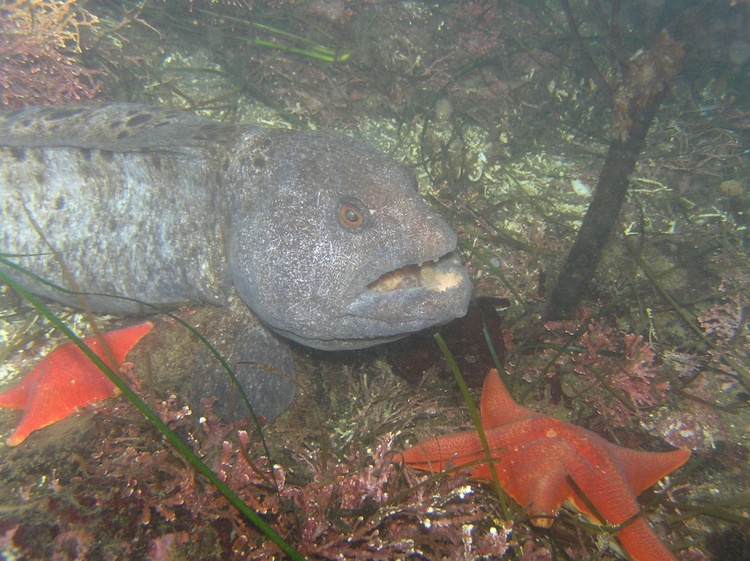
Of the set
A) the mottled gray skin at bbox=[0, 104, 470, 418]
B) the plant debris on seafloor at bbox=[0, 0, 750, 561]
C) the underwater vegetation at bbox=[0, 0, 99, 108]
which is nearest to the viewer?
the plant debris on seafloor at bbox=[0, 0, 750, 561]

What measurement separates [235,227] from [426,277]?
1757 mm

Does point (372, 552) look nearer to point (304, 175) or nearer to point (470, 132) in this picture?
point (304, 175)

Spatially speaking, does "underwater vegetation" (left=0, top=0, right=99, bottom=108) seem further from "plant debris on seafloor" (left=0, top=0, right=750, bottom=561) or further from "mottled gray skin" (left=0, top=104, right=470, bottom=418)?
"mottled gray skin" (left=0, top=104, right=470, bottom=418)

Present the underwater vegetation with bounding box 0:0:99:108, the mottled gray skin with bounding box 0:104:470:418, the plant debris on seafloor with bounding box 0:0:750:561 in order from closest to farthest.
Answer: the plant debris on seafloor with bounding box 0:0:750:561, the mottled gray skin with bounding box 0:104:470:418, the underwater vegetation with bounding box 0:0:99:108

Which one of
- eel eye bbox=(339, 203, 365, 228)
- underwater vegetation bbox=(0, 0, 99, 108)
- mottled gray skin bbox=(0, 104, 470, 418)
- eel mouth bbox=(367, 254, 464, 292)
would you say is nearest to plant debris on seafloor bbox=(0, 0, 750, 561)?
underwater vegetation bbox=(0, 0, 99, 108)

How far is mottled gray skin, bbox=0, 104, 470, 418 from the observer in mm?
2885

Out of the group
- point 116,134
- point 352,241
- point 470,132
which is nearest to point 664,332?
point 352,241

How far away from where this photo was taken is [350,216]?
118 inches

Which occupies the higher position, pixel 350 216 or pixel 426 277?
pixel 350 216

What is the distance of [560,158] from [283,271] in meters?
5.65

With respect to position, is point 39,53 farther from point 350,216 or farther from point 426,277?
point 426,277

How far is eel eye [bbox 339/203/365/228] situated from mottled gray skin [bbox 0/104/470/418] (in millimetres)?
11

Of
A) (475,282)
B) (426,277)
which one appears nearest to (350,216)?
(426,277)

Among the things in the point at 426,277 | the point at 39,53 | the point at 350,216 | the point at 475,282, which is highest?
the point at 39,53
